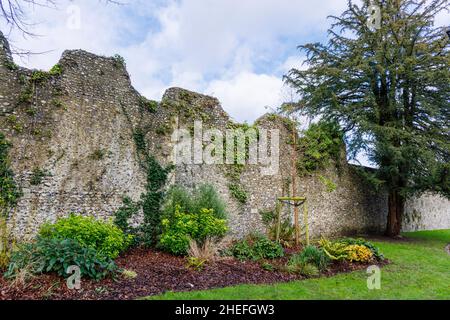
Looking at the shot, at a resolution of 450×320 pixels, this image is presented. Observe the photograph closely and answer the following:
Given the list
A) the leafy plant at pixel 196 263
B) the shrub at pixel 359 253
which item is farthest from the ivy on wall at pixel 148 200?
the shrub at pixel 359 253

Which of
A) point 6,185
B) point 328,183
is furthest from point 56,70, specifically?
point 328,183

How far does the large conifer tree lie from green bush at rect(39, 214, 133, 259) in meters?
9.77

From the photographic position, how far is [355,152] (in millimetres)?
13688

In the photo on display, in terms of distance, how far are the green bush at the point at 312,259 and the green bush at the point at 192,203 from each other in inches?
86.5

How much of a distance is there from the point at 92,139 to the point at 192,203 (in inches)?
116

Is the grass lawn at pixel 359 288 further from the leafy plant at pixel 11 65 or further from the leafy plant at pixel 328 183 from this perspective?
the leafy plant at pixel 11 65

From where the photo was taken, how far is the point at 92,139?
831 centimetres

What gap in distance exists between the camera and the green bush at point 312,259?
7410mm

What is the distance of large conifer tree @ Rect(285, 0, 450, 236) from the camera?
12438mm

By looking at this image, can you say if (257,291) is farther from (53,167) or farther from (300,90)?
(300,90)

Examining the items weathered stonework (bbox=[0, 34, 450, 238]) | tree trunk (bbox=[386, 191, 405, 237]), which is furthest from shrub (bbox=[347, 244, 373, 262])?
tree trunk (bbox=[386, 191, 405, 237])

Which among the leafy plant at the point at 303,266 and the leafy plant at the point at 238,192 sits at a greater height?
the leafy plant at the point at 238,192

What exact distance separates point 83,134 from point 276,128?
665 cm
